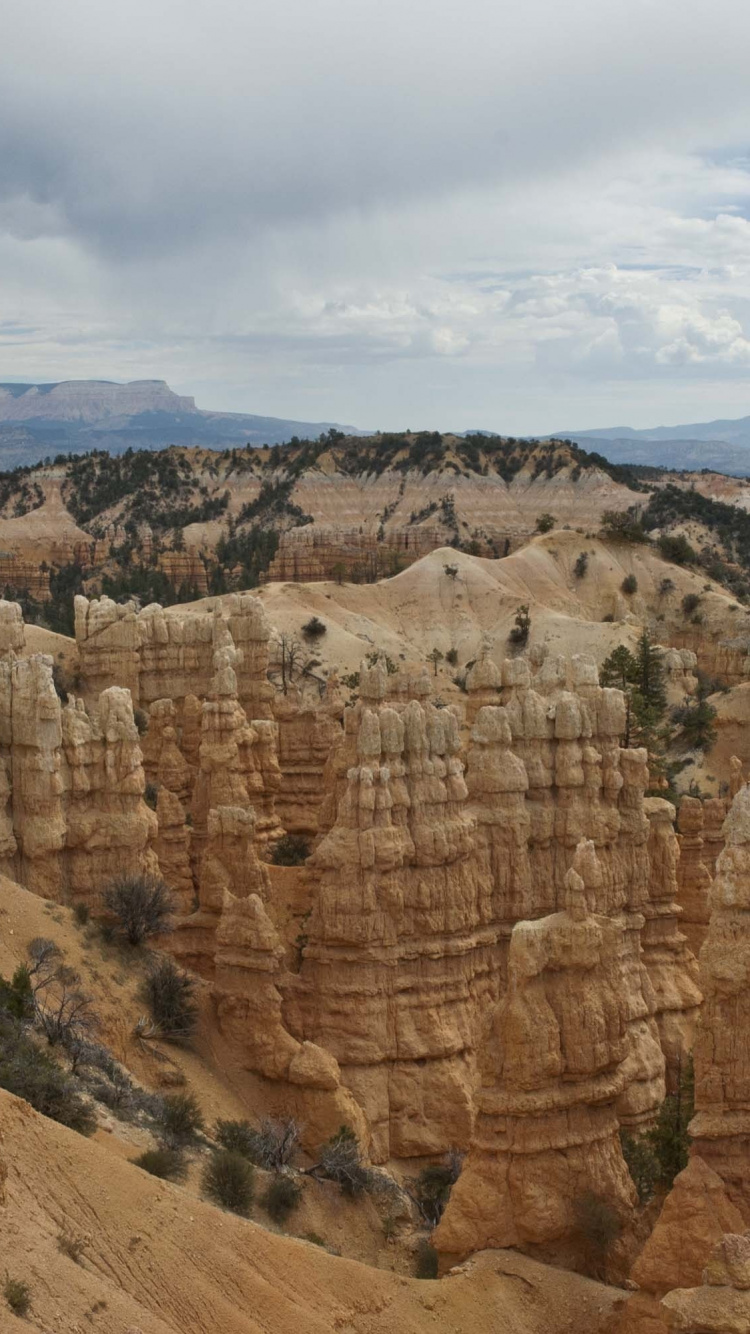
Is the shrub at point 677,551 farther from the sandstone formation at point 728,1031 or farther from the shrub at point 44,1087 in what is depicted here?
the shrub at point 44,1087

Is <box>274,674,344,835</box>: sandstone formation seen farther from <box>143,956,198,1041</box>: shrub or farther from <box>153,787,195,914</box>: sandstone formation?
<box>143,956,198,1041</box>: shrub

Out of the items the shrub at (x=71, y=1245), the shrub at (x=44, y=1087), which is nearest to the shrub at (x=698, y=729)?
the shrub at (x=44, y=1087)

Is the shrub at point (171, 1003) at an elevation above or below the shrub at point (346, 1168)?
above

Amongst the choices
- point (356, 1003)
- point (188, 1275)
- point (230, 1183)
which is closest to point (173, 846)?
point (356, 1003)

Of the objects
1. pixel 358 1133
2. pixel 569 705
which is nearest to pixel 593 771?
pixel 569 705

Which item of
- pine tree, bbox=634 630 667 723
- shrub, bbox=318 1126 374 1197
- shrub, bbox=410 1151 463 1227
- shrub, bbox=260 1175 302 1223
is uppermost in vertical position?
pine tree, bbox=634 630 667 723

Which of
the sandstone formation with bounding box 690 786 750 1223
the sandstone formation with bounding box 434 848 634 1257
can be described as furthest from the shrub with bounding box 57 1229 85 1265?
the sandstone formation with bounding box 690 786 750 1223
